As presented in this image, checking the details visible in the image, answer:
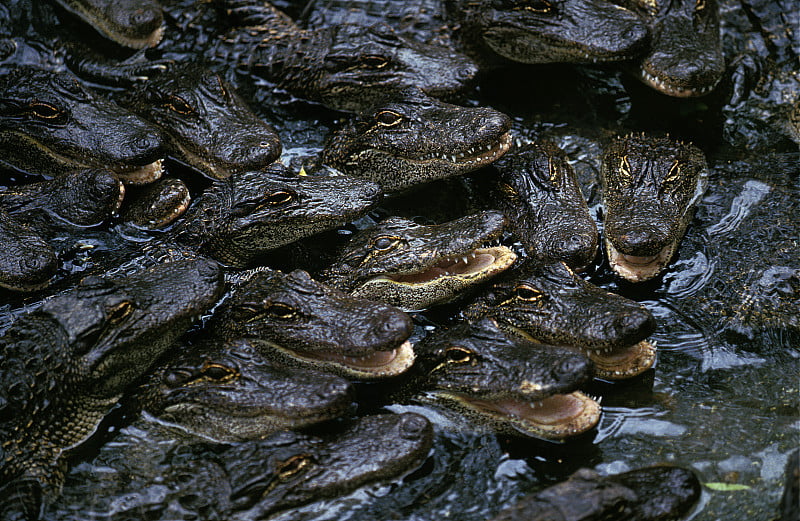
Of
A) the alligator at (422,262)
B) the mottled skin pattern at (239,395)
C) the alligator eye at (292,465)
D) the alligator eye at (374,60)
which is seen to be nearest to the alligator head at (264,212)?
the alligator at (422,262)

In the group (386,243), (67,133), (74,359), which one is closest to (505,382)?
(386,243)

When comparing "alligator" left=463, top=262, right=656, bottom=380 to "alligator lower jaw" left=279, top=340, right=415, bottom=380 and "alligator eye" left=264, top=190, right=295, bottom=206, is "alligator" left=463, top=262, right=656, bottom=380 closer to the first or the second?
"alligator lower jaw" left=279, top=340, right=415, bottom=380

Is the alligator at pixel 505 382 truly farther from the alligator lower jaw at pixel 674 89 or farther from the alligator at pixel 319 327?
the alligator lower jaw at pixel 674 89

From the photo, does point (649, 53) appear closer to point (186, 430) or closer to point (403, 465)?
point (403, 465)

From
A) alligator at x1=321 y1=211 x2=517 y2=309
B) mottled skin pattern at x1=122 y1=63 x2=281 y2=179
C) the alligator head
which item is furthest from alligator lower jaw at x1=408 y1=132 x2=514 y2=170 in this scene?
mottled skin pattern at x1=122 y1=63 x2=281 y2=179

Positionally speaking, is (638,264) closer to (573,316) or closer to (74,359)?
(573,316)

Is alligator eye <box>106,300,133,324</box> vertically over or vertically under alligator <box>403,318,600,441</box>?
over
